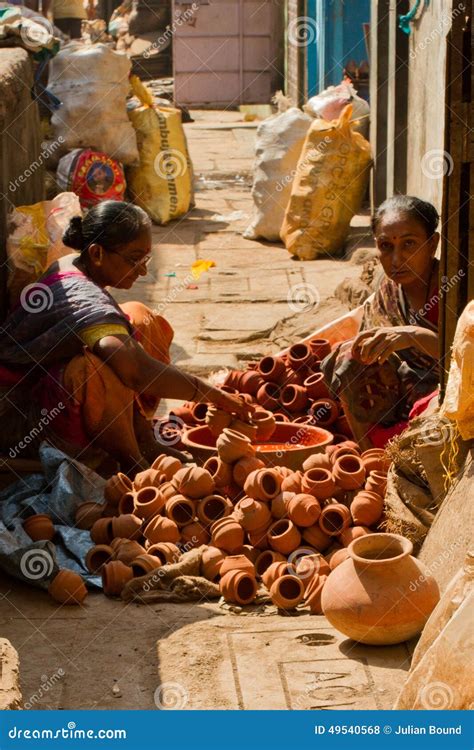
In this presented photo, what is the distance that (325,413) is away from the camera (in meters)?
5.73

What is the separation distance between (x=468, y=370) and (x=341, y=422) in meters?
1.87

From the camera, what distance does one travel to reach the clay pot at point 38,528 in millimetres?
4695

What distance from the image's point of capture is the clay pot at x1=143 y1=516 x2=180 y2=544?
15.5ft

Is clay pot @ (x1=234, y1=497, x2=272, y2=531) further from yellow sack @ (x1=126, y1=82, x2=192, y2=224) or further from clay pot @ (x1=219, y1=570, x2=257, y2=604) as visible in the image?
yellow sack @ (x1=126, y1=82, x2=192, y2=224)

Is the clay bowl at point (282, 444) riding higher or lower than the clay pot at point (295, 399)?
higher

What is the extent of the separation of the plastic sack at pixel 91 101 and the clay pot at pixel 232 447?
21.3 ft

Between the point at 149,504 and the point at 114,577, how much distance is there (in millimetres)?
451

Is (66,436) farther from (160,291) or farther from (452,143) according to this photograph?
(160,291)

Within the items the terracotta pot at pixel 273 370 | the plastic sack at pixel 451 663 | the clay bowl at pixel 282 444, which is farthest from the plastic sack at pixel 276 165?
the plastic sack at pixel 451 663

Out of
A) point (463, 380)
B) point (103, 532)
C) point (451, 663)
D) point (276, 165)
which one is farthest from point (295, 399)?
point (276, 165)

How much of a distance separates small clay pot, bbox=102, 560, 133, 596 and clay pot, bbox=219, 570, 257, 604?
35cm

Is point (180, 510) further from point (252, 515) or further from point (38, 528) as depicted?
point (38, 528)

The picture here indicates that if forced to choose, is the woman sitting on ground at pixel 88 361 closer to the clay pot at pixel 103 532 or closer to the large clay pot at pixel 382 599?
the clay pot at pixel 103 532

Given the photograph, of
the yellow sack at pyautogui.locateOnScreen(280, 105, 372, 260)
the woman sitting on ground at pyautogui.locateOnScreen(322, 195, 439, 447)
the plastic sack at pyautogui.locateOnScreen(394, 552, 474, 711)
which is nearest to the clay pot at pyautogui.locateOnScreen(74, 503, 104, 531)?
the woman sitting on ground at pyautogui.locateOnScreen(322, 195, 439, 447)
